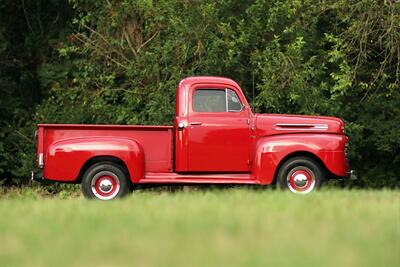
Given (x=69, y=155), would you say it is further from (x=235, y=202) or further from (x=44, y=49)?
(x=44, y=49)

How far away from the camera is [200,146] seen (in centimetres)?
1194

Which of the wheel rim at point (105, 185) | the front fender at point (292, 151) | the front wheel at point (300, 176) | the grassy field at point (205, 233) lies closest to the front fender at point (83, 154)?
the wheel rim at point (105, 185)

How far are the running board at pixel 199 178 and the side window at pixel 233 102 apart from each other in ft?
3.52

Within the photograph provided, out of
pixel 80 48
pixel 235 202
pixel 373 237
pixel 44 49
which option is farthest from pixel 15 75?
pixel 373 237

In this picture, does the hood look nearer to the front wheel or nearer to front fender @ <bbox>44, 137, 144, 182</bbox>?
the front wheel

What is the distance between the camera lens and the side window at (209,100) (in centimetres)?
1212

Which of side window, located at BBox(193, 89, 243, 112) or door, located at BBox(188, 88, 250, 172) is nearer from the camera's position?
door, located at BBox(188, 88, 250, 172)

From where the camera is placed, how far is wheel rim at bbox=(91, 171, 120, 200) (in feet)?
38.6

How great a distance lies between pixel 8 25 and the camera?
2334 cm

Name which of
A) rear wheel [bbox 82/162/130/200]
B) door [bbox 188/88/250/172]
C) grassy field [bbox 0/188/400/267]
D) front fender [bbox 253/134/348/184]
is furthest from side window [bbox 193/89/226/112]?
grassy field [bbox 0/188/400/267]

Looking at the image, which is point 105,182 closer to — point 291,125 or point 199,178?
point 199,178

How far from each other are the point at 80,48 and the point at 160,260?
1574 centimetres

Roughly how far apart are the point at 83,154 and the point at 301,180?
11.3 feet

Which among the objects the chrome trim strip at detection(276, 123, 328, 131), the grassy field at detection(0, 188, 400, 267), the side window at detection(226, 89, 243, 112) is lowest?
the grassy field at detection(0, 188, 400, 267)
